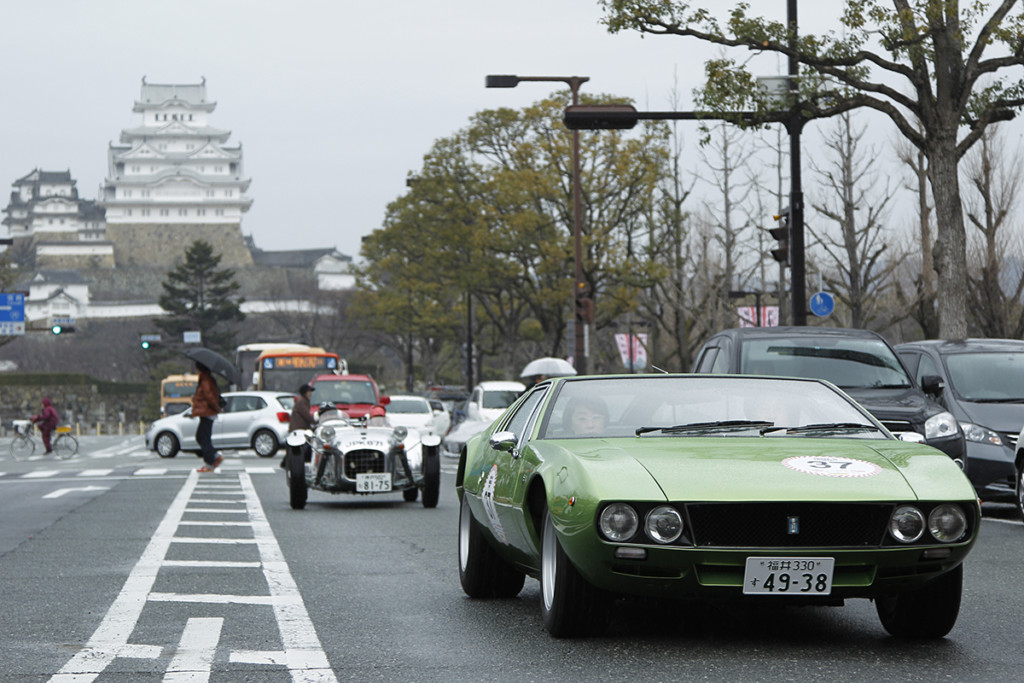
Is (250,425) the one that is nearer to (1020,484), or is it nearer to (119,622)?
(1020,484)

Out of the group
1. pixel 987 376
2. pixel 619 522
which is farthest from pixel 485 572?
pixel 987 376

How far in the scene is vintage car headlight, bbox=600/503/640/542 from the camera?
5.28 m

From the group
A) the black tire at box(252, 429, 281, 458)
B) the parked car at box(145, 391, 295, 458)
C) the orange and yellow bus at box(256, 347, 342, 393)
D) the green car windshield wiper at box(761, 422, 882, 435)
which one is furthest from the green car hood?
the orange and yellow bus at box(256, 347, 342, 393)

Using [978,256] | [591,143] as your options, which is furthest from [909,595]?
[591,143]

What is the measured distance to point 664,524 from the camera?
5.27m

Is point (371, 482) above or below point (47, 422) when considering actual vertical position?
above

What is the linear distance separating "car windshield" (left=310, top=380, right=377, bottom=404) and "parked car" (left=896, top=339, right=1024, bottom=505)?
17162 mm

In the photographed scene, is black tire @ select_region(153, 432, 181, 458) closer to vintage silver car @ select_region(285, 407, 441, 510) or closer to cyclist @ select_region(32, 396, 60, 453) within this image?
cyclist @ select_region(32, 396, 60, 453)

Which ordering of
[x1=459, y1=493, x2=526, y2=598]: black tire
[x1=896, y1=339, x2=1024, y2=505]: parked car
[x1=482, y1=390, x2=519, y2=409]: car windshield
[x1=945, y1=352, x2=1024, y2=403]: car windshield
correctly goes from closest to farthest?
[x1=459, y1=493, x2=526, y2=598]: black tire, [x1=896, y1=339, x2=1024, y2=505]: parked car, [x1=945, y1=352, x2=1024, y2=403]: car windshield, [x1=482, y1=390, x2=519, y2=409]: car windshield

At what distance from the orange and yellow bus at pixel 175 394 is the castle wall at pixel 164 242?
235 feet

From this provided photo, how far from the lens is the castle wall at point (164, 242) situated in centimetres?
13988

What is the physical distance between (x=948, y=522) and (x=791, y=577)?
662 millimetres

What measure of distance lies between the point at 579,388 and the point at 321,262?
13582 cm

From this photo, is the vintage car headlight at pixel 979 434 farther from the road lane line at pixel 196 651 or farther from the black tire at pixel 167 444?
the black tire at pixel 167 444
